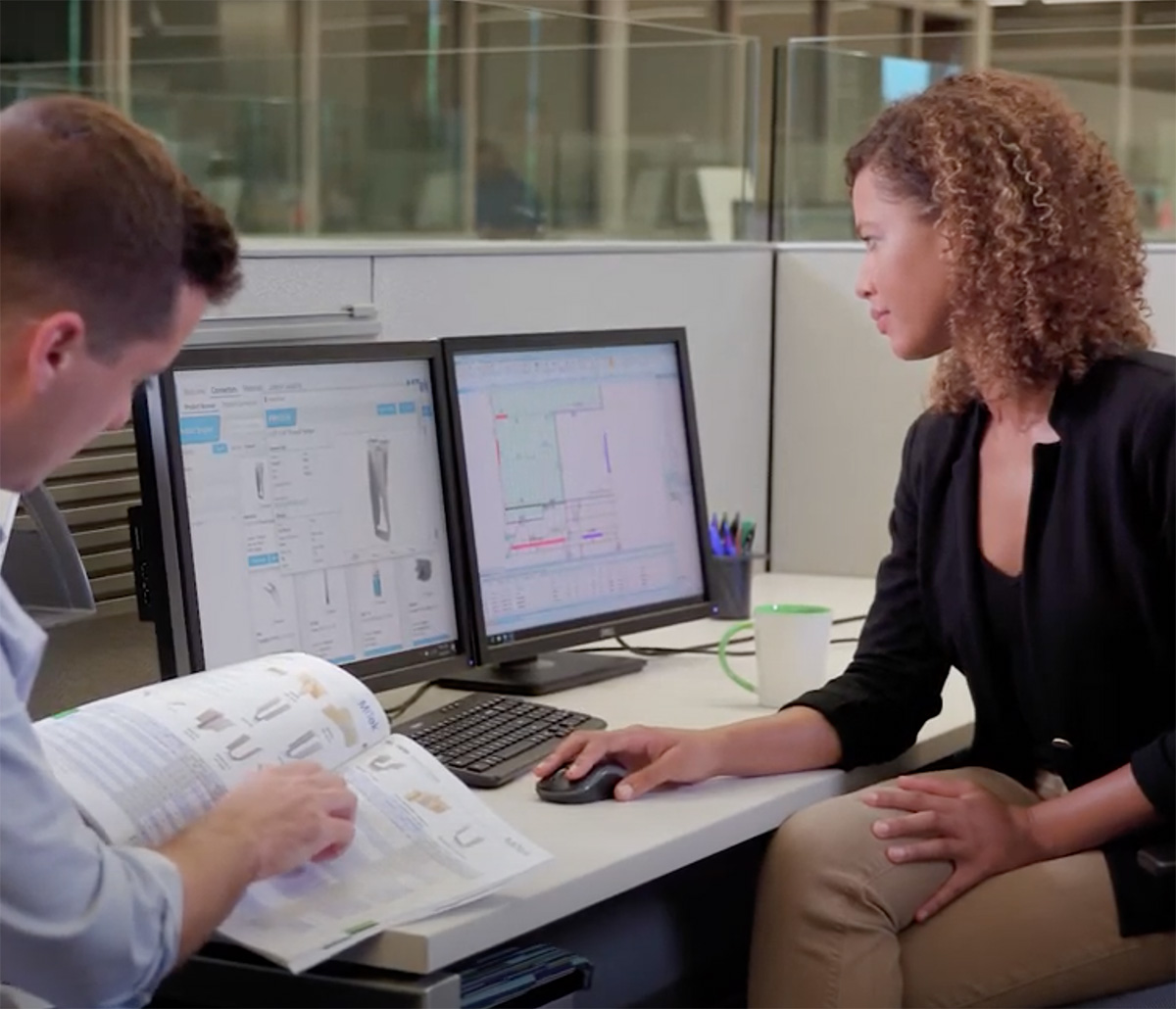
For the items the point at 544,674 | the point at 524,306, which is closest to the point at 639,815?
the point at 544,674

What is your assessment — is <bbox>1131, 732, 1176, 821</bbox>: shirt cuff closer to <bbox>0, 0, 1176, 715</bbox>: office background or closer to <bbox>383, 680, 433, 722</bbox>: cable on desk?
<bbox>383, 680, 433, 722</bbox>: cable on desk

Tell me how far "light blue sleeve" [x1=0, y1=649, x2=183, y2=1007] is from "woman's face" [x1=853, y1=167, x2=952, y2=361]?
93cm

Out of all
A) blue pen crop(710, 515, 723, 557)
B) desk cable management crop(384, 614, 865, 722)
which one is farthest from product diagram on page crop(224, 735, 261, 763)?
blue pen crop(710, 515, 723, 557)

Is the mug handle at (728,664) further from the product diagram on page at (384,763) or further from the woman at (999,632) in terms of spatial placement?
the product diagram on page at (384,763)

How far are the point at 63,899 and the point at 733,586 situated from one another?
142cm

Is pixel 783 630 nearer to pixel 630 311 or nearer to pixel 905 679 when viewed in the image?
pixel 905 679

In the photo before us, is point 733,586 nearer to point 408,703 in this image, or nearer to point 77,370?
point 408,703

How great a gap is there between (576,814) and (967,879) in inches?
13.7

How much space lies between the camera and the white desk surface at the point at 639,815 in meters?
1.35

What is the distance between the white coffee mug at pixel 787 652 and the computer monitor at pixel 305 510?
0.30m

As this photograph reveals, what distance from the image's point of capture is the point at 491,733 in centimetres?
184

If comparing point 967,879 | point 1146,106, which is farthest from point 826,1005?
point 1146,106

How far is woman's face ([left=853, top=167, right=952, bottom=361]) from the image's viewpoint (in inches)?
72.7

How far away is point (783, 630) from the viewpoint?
6.73 ft
